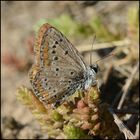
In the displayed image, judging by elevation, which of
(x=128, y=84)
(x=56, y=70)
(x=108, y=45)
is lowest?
(x=128, y=84)

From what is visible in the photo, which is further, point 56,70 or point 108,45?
point 108,45

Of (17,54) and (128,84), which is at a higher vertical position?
(17,54)

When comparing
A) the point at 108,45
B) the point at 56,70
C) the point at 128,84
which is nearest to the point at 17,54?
the point at 108,45

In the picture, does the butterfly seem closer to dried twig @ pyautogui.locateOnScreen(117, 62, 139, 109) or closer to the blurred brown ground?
dried twig @ pyautogui.locateOnScreen(117, 62, 139, 109)

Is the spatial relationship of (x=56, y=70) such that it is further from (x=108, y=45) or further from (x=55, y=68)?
(x=108, y=45)

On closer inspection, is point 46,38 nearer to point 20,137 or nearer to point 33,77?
point 33,77

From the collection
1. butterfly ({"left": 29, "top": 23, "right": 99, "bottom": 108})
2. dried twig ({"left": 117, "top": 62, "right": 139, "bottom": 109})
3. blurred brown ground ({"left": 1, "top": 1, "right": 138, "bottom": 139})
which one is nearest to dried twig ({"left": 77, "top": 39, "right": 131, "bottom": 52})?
dried twig ({"left": 117, "top": 62, "right": 139, "bottom": 109})

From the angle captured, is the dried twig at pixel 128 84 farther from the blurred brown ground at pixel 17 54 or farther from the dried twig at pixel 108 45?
the blurred brown ground at pixel 17 54
